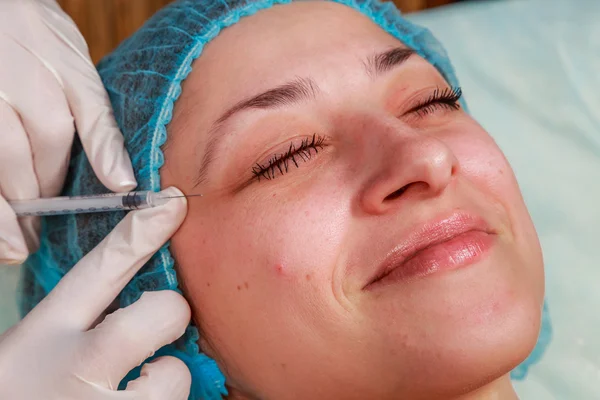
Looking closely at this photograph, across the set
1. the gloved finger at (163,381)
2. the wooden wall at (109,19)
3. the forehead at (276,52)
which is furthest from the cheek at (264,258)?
the wooden wall at (109,19)

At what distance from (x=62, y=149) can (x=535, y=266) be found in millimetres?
1014

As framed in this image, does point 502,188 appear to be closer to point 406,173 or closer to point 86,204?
point 406,173

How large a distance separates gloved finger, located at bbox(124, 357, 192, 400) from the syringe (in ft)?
1.01

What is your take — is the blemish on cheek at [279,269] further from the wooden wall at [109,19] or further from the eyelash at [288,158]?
the wooden wall at [109,19]

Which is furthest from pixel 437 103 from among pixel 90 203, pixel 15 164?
pixel 15 164

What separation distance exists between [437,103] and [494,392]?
59 cm

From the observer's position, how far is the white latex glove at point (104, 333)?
45.4 inches

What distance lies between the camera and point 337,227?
108 centimetres

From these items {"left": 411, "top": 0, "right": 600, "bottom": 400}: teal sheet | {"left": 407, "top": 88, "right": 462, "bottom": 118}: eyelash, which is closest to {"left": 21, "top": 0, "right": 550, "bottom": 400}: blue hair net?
{"left": 407, "top": 88, "right": 462, "bottom": 118}: eyelash

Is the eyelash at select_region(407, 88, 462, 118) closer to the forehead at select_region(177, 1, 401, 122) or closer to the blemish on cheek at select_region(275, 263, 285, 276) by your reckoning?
the forehead at select_region(177, 1, 401, 122)

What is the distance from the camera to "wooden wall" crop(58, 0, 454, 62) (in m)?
2.46

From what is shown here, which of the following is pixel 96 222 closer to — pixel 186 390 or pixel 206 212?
pixel 206 212

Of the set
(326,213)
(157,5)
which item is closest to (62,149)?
(326,213)

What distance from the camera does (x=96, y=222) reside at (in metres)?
1.33
